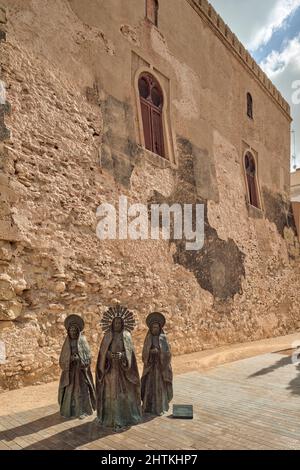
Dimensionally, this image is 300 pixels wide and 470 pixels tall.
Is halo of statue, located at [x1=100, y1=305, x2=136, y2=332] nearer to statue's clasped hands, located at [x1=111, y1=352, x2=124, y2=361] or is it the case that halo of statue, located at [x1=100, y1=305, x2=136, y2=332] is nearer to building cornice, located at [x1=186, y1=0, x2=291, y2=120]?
statue's clasped hands, located at [x1=111, y1=352, x2=124, y2=361]

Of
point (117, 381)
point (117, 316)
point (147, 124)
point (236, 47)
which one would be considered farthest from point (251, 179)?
point (117, 381)

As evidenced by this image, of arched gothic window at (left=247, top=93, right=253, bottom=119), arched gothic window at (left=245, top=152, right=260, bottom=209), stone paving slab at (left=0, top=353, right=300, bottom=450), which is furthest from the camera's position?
arched gothic window at (left=247, top=93, right=253, bottom=119)

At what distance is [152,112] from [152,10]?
2704 millimetres

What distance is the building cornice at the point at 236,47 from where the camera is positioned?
471 inches

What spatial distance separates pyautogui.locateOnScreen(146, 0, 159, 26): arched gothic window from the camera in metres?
9.64

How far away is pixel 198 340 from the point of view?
9.41 meters

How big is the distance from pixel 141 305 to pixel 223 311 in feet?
11.2

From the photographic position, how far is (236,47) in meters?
13.7

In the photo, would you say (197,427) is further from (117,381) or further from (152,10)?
(152,10)

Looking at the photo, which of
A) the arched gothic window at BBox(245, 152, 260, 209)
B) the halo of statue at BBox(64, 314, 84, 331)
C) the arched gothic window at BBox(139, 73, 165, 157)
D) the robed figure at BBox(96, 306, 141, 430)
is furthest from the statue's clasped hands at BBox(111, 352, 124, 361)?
the arched gothic window at BBox(245, 152, 260, 209)

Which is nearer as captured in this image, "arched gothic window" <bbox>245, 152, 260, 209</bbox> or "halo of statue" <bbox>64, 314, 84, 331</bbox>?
"halo of statue" <bbox>64, 314, 84, 331</bbox>

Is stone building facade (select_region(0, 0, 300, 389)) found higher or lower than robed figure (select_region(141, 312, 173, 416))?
higher

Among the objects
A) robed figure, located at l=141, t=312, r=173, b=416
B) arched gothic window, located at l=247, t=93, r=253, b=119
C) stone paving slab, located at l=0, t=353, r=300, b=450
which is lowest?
stone paving slab, located at l=0, t=353, r=300, b=450

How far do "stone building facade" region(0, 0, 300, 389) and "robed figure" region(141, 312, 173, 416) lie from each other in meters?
2.03
